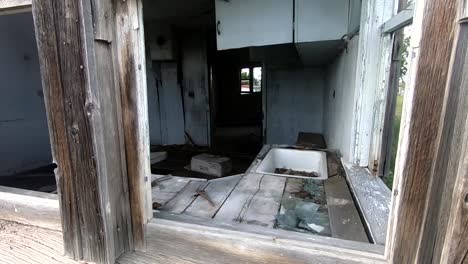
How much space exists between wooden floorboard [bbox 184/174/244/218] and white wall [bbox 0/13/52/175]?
279cm

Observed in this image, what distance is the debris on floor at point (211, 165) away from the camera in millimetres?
3188

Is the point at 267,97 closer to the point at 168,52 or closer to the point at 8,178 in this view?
the point at 168,52

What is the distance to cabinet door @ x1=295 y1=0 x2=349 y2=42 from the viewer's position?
61.8 inches

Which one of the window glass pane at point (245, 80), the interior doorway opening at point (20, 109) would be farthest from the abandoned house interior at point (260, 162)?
the window glass pane at point (245, 80)

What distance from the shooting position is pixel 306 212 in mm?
1037

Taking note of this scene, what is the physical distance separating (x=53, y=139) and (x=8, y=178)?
8.80 feet

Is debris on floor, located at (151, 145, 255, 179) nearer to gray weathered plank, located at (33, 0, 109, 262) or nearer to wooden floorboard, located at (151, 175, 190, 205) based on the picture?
wooden floorboard, located at (151, 175, 190, 205)

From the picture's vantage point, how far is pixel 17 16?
2.72m

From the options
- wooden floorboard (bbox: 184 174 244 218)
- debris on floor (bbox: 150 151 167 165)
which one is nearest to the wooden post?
wooden floorboard (bbox: 184 174 244 218)

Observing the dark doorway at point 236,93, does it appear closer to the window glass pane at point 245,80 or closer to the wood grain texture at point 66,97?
the window glass pane at point 245,80

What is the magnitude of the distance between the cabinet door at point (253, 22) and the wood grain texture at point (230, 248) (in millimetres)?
1405

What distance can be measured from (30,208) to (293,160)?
165cm

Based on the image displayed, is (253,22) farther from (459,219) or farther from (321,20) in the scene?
(459,219)

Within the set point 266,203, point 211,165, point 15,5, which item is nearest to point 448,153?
point 266,203
